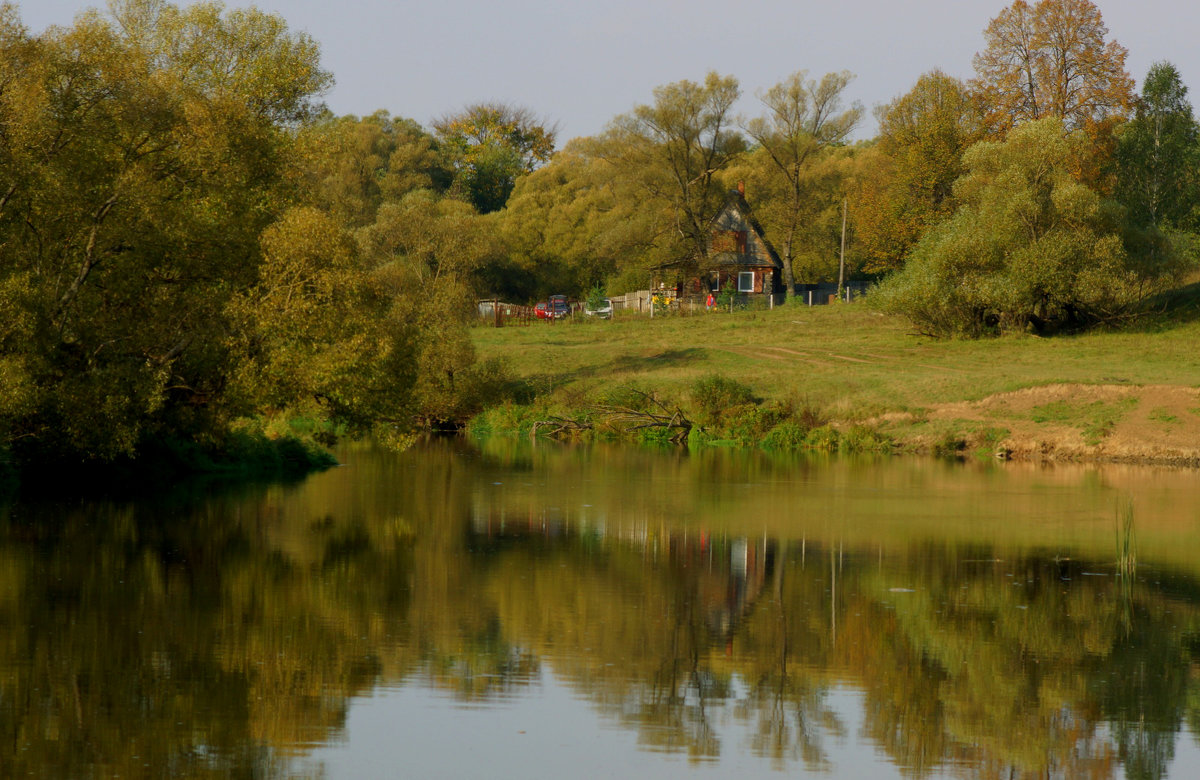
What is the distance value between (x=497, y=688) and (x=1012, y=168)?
2130 inches

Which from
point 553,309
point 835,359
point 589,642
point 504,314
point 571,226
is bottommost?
point 589,642

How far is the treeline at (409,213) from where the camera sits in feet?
90.8

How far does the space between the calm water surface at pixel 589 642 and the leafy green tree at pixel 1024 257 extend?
3260 centimetres

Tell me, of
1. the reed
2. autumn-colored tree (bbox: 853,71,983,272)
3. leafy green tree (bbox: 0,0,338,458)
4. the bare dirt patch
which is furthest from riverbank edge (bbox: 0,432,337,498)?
autumn-colored tree (bbox: 853,71,983,272)

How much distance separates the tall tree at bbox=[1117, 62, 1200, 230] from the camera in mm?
75500

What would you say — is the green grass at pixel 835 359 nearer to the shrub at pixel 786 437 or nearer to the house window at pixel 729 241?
the shrub at pixel 786 437

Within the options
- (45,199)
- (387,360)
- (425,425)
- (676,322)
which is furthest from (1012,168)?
(45,199)

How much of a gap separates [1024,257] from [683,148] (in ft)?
99.8

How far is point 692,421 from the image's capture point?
51375 millimetres

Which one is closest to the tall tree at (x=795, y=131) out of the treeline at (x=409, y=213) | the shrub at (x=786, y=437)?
the treeline at (x=409, y=213)

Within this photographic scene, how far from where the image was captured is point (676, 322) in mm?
74750

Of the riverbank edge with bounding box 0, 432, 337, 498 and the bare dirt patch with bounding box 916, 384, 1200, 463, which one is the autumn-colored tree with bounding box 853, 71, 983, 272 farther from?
the riverbank edge with bounding box 0, 432, 337, 498

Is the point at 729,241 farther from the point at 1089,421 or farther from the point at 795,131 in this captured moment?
the point at 1089,421

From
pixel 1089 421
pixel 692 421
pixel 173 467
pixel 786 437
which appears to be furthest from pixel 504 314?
pixel 173 467
